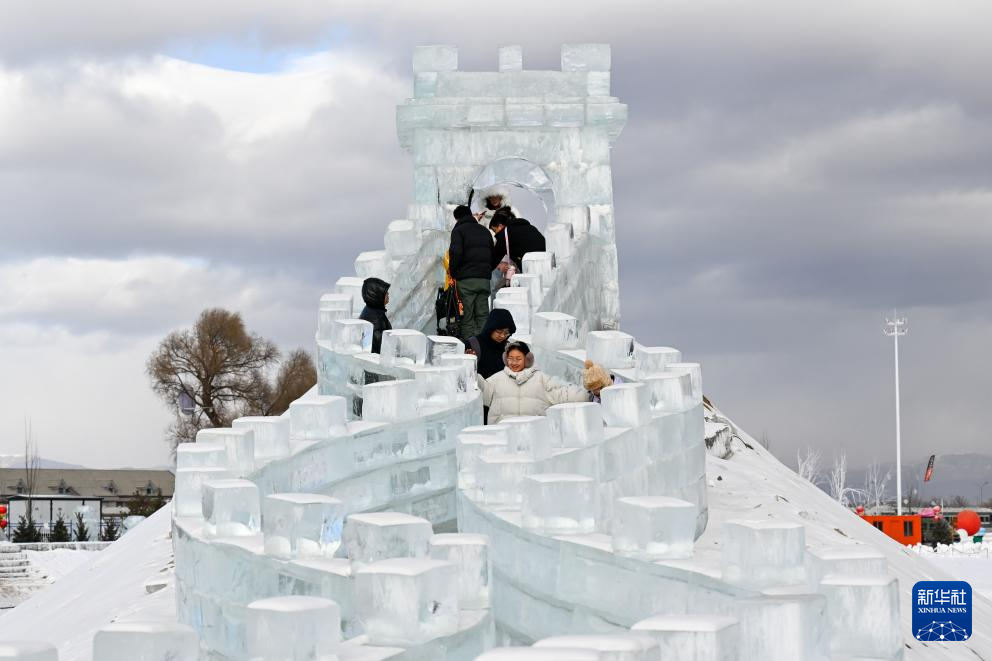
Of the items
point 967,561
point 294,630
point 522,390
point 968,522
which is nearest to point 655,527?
point 294,630

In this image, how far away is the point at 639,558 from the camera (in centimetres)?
785

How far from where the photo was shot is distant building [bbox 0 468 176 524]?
86.1 metres

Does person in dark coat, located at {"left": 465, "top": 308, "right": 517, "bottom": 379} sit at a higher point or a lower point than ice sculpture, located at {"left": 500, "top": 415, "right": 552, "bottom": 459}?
higher

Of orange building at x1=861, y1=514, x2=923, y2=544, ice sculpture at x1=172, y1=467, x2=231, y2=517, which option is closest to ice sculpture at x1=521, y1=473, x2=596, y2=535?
ice sculpture at x1=172, y1=467, x2=231, y2=517

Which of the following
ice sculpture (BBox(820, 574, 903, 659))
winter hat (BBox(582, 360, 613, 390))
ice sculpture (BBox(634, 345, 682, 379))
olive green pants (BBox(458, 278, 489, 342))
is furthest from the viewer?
olive green pants (BBox(458, 278, 489, 342))

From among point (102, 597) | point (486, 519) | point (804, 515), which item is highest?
point (486, 519)

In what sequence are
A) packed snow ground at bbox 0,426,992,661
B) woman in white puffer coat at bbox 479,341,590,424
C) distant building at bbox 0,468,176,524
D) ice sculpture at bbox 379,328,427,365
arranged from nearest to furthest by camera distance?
woman in white puffer coat at bbox 479,341,590,424 < ice sculpture at bbox 379,328,427,365 < packed snow ground at bbox 0,426,992,661 < distant building at bbox 0,468,176,524

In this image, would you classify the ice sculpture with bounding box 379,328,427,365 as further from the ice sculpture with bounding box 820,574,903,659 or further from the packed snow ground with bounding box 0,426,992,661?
the ice sculpture with bounding box 820,574,903,659

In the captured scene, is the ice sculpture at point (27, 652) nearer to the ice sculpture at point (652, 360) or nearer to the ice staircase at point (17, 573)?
the ice sculpture at point (652, 360)

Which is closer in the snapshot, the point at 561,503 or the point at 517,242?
the point at 561,503

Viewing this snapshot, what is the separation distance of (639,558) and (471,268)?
8.30 m

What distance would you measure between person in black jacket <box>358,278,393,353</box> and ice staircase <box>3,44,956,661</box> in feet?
0.71

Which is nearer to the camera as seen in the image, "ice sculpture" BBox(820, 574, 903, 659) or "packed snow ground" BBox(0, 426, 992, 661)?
"ice sculpture" BBox(820, 574, 903, 659)

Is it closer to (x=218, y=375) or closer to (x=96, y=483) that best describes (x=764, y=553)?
(x=218, y=375)
